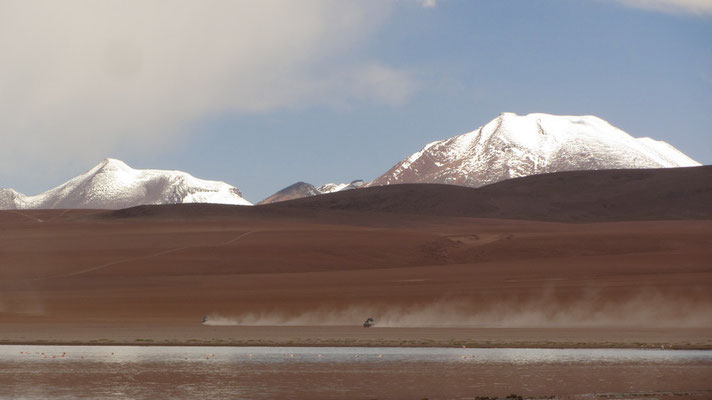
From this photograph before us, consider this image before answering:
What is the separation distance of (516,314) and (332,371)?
26.6 m

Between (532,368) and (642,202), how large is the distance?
143 metres

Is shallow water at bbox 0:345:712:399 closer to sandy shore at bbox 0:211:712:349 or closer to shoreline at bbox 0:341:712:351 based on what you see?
shoreline at bbox 0:341:712:351

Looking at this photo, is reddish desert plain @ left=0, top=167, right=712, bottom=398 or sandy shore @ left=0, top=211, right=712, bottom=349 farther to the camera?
sandy shore @ left=0, top=211, right=712, bottom=349

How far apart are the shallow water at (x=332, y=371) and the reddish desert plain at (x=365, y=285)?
388 millimetres

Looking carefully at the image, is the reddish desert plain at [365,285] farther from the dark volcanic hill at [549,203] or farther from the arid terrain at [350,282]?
the dark volcanic hill at [549,203]

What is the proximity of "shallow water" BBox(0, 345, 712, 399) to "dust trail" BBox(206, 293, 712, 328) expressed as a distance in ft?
43.5

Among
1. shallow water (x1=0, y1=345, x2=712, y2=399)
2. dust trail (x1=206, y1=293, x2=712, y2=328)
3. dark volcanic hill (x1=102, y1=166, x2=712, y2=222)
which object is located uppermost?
dark volcanic hill (x1=102, y1=166, x2=712, y2=222)

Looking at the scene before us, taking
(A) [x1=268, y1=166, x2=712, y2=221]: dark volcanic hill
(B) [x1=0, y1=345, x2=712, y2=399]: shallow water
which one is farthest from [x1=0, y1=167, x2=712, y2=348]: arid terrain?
(A) [x1=268, y1=166, x2=712, y2=221]: dark volcanic hill

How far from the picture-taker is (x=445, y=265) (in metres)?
89.2

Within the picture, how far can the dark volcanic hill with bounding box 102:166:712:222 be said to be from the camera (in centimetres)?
14675

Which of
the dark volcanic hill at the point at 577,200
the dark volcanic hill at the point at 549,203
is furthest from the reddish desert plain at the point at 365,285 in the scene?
the dark volcanic hill at the point at 577,200

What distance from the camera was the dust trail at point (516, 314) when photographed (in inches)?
2191

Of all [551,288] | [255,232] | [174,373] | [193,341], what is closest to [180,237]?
[255,232]

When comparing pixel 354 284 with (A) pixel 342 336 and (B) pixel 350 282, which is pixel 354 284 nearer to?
(B) pixel 350 282
